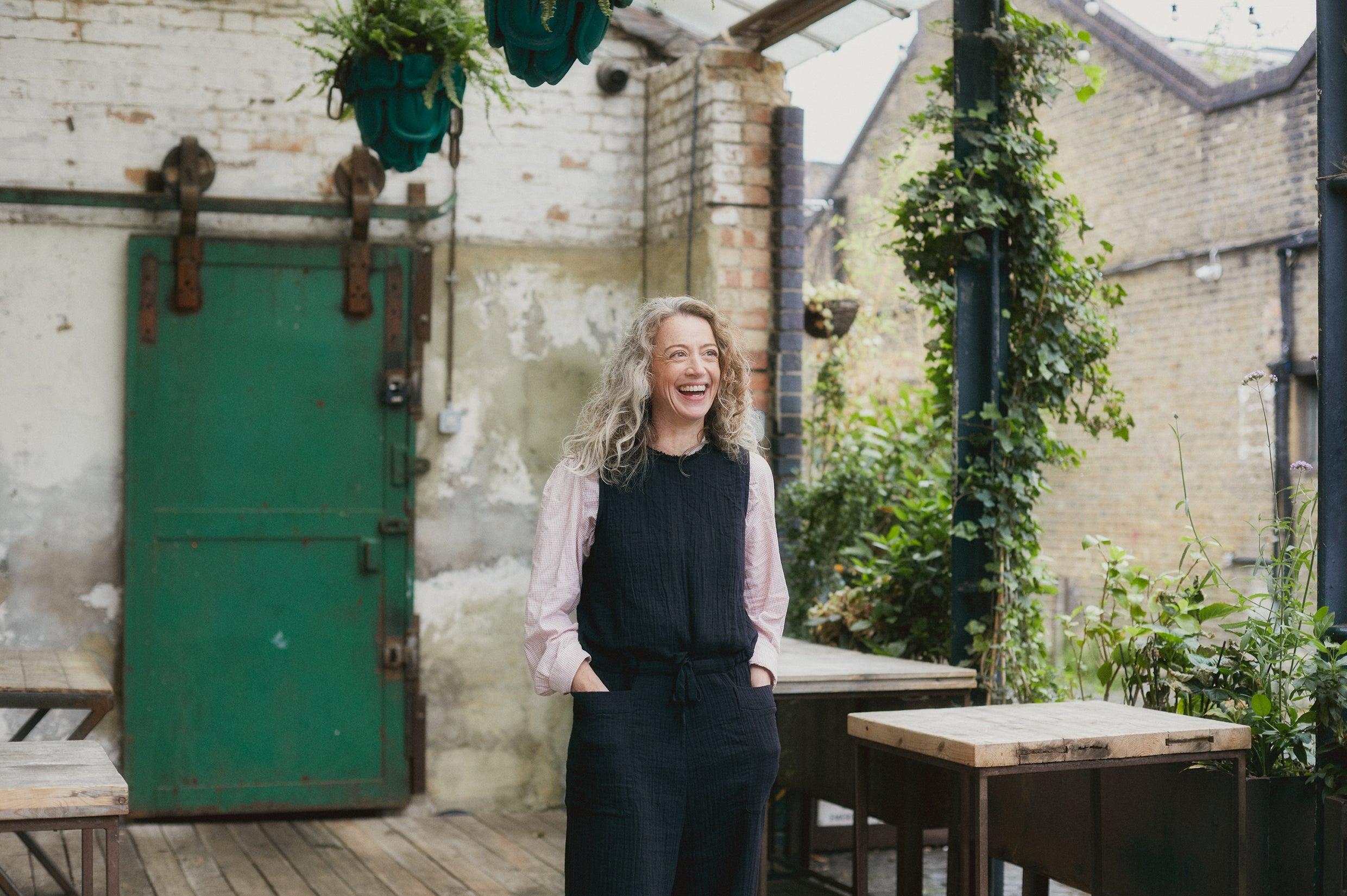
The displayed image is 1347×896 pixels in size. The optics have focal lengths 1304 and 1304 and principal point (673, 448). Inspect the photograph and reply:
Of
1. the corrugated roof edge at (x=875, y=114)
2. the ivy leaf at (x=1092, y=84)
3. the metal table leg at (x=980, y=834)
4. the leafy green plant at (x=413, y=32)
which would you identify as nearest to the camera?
the metal table leg at (x=980, y=834)

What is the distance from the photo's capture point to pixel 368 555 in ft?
15.9

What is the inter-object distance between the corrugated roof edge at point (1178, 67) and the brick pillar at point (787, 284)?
578cm

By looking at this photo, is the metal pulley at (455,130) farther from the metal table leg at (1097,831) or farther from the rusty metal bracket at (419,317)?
the metal table leg at (1097,831)

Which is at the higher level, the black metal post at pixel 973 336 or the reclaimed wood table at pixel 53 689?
the black metal post at pixel 973 336

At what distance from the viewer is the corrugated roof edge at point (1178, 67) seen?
9.42 metres

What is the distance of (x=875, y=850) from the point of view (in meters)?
4.55

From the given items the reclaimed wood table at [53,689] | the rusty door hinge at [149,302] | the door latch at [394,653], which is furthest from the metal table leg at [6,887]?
the rusty door hinge at [149,302]

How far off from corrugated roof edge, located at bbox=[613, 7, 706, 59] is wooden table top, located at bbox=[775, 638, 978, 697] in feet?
8.66

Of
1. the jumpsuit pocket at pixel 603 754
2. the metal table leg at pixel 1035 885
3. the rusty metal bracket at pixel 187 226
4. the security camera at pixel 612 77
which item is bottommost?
the metal table leg at pixel 1035 885

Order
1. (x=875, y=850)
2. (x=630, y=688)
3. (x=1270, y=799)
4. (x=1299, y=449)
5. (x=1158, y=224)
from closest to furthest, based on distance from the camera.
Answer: (x=630, y=688)
(x=1270, y=799)
(x=875, y=850)
(x=1299, y=449)
(x=1158, y=224)

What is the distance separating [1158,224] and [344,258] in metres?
7.81

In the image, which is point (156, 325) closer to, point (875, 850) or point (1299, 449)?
point (875, 850)

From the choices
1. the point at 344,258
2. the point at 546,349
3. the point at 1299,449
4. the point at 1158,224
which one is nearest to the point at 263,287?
the point at 344,258

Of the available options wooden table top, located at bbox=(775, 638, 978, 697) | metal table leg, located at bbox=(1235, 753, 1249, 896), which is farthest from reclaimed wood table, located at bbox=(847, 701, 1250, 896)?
wooden table top, located at bbox=(775, 638, 978, 697)
